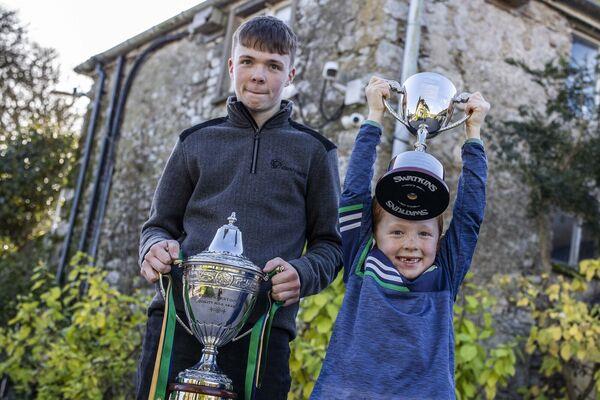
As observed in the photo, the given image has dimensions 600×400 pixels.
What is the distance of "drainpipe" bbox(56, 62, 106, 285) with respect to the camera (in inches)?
387

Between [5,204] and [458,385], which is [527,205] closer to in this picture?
[458,385]

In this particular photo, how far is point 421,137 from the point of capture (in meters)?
2.40

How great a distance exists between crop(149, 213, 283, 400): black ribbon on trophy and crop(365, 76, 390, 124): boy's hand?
51 centimetres

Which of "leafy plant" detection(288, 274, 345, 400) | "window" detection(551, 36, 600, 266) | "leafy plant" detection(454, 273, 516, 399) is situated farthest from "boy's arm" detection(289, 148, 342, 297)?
"window" detection(551, 36, 600, 266)

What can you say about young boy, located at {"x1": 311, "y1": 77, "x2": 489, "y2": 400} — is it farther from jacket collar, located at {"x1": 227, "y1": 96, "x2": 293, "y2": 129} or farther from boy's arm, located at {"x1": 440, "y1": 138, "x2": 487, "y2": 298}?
jacket collar, located at {"x1": 227, "y1": 96, "x2": 293, "y2": 129}

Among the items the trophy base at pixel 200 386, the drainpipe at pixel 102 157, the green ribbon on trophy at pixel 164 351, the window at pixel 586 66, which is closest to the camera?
the trophy base at pixel 200 386

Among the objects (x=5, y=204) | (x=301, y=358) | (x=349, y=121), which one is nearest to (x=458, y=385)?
(x=301, y=358)

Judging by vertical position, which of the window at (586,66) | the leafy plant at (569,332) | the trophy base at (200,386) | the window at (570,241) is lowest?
the trophy base at (200,386)

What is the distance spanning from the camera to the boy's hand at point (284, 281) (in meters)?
2.21

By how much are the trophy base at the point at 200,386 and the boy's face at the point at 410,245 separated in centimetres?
55

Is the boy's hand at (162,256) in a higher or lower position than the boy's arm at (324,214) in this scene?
lower

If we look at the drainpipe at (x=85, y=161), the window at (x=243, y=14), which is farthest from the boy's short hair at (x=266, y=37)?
the drainpipe at (x=85, y=161)

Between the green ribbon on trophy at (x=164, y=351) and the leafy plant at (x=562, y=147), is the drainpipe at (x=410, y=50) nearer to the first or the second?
the leafy plant at (x=562, y=147)

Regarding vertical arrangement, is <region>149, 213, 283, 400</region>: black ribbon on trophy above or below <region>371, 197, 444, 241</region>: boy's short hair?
below
